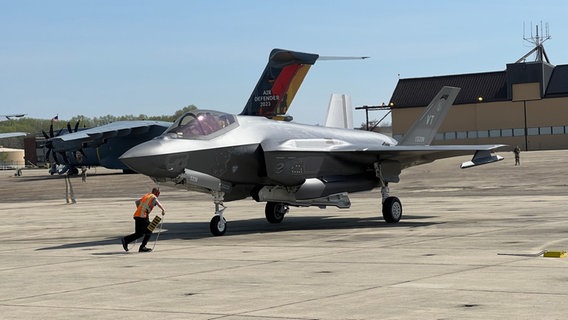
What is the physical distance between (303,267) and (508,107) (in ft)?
308

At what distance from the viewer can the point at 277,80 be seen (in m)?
→ 46.2

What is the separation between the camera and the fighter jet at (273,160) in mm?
20688

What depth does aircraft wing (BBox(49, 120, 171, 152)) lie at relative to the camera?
6131cm

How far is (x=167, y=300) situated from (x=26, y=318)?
6.11 ft

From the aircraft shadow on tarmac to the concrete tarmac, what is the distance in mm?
55

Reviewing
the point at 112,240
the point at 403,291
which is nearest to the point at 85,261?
the point at 112,240

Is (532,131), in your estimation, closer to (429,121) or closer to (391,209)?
(429,121)

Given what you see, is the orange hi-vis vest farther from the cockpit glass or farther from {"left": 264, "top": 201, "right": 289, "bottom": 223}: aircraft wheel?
{"left": 264, "top": 201, "right": 289, "bottom": 223}: aircraft wheel

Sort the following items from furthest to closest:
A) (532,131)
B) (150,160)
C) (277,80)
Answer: (532,131) < (277,80) < (150,160)

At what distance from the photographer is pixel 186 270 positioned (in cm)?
1461

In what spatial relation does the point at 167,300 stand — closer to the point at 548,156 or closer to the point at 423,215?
the point at 423,215

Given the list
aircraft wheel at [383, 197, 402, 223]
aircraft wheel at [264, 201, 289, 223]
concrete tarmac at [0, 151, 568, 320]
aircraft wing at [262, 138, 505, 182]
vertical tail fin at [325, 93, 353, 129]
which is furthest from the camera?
vertical tail fin at [325, 93, 353, 129]

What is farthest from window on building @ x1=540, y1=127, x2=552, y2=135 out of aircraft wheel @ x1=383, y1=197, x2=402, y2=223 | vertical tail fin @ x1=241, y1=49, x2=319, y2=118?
aircraft wheel @ x1=383, y1=197, x2=402, y2=223

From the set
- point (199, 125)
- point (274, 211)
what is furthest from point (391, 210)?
point (199, 125)
